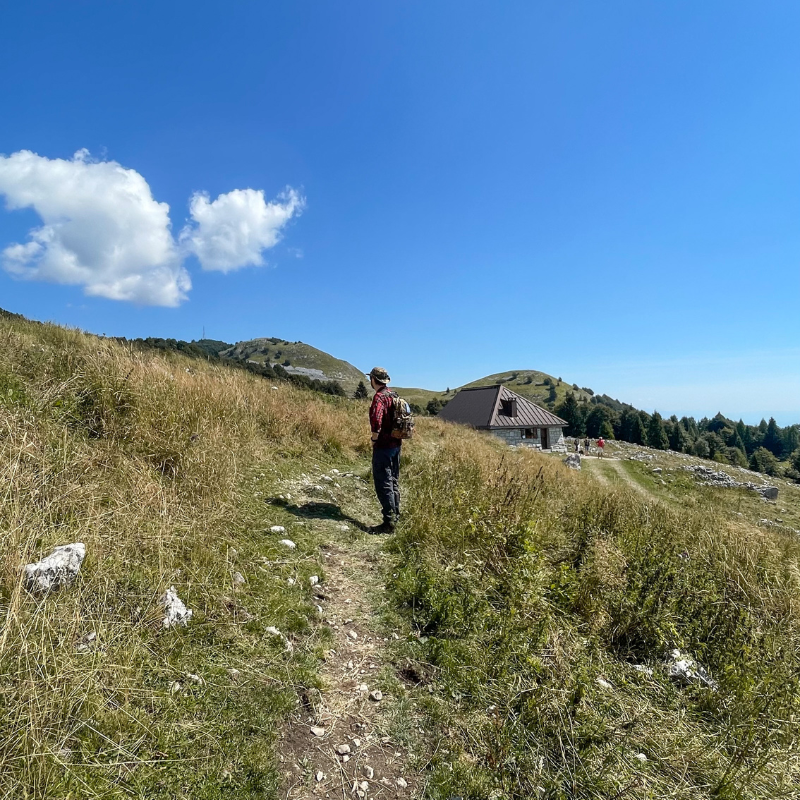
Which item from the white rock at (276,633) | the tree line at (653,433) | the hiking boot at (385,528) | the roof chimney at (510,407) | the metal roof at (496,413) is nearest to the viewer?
the white rock at (276,633)

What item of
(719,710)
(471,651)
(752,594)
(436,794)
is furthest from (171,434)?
(752,594)

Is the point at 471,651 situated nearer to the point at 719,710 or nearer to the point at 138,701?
the point at 719,710

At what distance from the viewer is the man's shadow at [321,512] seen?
5973 mm

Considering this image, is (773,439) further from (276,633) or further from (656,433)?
(276,633)

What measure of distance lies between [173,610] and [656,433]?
87457 mm

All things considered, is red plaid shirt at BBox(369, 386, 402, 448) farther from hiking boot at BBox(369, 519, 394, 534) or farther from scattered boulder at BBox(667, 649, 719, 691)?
scattered boulder at BBox(667, 649, 719, 691)

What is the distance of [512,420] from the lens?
39438 millimetres

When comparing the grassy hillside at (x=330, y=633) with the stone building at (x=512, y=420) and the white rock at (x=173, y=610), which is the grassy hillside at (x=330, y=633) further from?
the stone building at (x=512, y=420)

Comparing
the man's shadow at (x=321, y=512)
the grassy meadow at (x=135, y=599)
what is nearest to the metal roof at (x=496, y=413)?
the man's shadow at (x=321, y=512)

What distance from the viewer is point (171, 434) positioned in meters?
5.51

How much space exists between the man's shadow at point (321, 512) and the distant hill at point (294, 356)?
445ft

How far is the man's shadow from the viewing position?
597 centimetres

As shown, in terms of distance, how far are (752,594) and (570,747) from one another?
402 cm

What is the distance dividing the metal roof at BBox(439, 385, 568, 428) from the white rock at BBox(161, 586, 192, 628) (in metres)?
35.8
